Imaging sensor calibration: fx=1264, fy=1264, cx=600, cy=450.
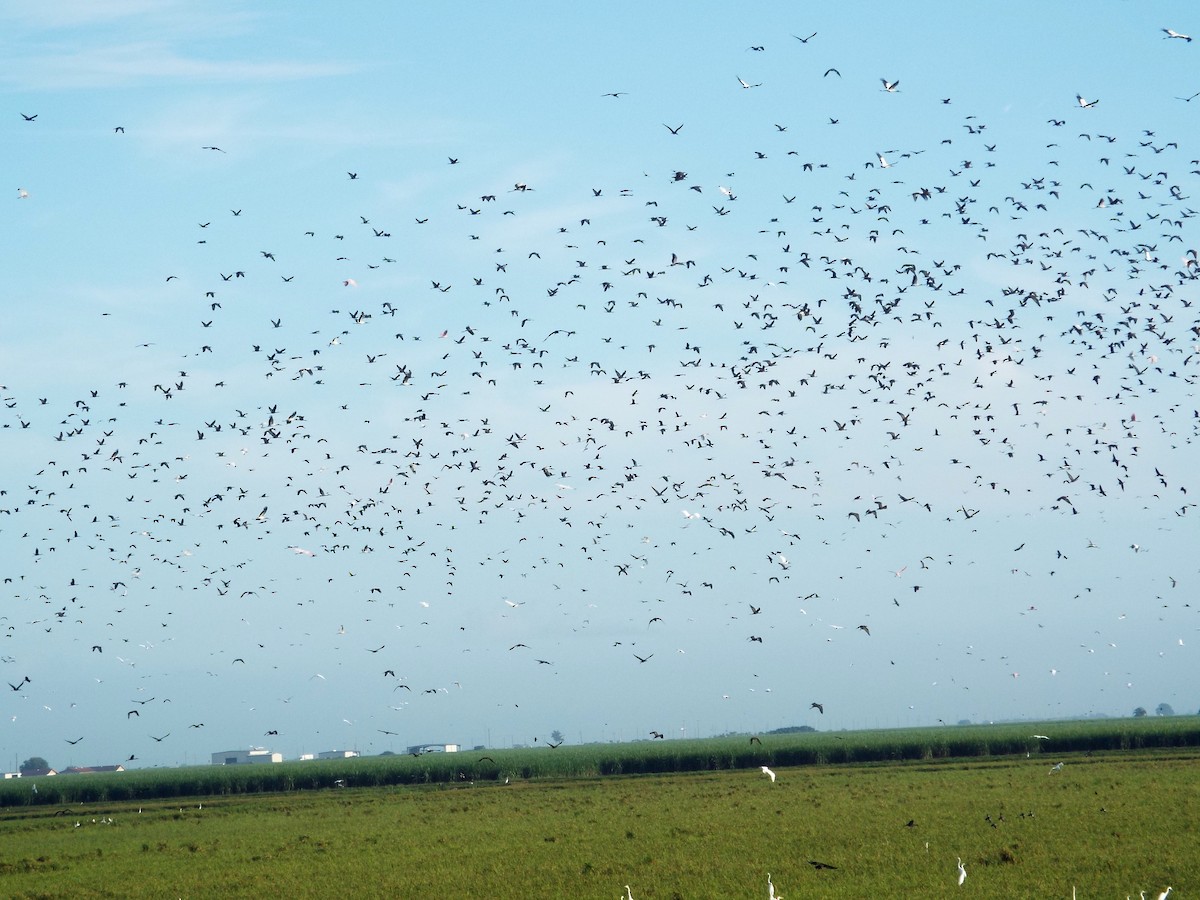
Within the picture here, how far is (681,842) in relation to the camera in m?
33.2

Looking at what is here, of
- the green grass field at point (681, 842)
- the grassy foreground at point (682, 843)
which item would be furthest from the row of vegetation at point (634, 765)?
the grassy foreground at point (682, 843)

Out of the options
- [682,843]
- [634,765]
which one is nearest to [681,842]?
[682,843]

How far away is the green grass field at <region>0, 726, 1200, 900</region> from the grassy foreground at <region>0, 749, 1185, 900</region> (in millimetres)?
104

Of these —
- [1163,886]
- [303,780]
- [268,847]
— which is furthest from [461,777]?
[1163,886]

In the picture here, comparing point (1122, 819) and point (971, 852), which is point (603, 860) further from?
point (1122, 819)

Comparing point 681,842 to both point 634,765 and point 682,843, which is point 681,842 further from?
point 634,765

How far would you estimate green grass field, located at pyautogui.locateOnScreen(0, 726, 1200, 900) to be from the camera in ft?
83.6

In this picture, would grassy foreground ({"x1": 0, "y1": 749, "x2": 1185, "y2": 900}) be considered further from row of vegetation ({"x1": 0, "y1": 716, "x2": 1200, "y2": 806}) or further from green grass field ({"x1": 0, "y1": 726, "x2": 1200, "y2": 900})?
row of vegetation ({"x1": 0, "y1": 716, "x2": 1200, "y2": 806})

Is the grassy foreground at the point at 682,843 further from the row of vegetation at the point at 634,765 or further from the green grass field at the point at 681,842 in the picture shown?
the row of vegetation at the point at 634,765

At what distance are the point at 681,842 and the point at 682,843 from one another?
29cm

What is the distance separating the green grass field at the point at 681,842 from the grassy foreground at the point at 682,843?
4.1 inches

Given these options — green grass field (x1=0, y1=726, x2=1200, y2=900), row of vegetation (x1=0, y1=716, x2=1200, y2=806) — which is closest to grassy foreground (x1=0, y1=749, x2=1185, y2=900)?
green grass field (x1=0, y1=726, x2=1200, y2=900)

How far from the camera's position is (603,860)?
30.0 meters

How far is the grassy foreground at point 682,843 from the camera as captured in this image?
2545cm
